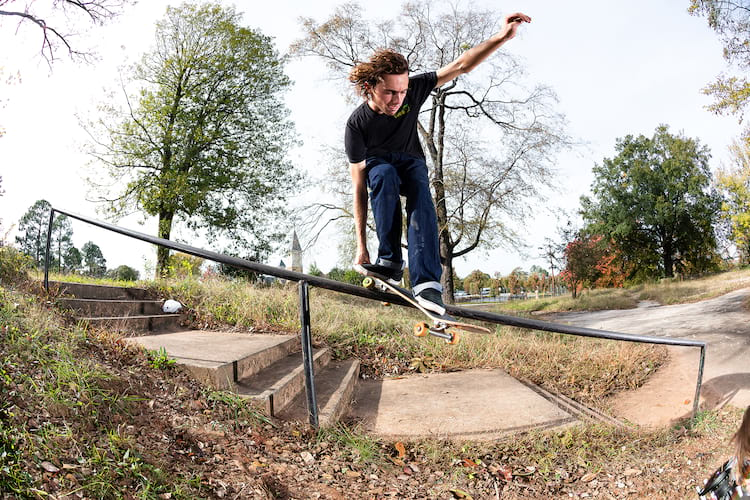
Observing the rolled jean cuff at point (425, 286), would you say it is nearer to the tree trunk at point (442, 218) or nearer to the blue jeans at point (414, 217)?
the blue jeans at point (414, 217)

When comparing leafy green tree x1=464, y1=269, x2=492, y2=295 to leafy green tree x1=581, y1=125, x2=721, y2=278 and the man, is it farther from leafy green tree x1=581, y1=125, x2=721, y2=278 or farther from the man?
the man

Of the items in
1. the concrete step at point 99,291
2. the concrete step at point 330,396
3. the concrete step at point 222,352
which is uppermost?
the concrete step at point 99,291

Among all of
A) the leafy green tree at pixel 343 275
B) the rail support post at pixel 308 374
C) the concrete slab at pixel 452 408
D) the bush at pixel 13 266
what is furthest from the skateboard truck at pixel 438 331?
the leafy green tree at pixel 343 275

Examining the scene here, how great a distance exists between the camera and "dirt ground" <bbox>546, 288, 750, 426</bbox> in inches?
184

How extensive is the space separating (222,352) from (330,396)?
954 mm

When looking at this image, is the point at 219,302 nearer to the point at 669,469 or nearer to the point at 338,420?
the point at 338,420

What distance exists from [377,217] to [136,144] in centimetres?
1366

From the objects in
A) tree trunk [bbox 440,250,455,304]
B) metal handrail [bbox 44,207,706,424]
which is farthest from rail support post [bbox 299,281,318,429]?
tree trunk [bbox 440,250,455,304]

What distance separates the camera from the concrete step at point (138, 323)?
4114mm

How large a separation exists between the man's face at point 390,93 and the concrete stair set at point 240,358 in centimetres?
204

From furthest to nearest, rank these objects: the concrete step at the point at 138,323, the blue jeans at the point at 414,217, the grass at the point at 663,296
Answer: the grass at the point at 663,296
the concrete step at the point at 138,323
the blue jeans at the point at 414,217

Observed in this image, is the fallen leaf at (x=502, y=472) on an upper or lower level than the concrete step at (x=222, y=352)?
lower

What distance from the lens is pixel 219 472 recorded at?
235 cm

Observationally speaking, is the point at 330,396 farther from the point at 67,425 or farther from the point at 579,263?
the point at 579,263
